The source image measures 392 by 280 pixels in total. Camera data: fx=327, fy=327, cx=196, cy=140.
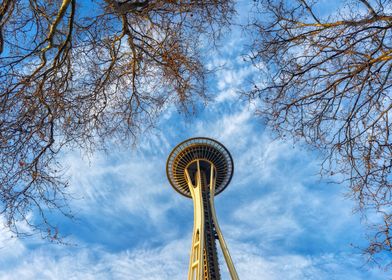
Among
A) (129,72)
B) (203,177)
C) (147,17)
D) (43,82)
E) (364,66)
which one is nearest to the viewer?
(364,66)

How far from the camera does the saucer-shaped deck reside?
5603cm

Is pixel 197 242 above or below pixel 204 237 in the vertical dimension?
below

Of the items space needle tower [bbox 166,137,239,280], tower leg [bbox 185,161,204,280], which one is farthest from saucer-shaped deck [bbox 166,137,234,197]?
tower leg [bbox 185,161,204,280]

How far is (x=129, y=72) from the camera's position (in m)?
6.43

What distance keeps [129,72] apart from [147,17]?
1099 millimetres

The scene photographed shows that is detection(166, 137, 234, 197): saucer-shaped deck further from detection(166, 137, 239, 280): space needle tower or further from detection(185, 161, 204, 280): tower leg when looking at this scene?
detection(185, 161, 204, 280): tower leg

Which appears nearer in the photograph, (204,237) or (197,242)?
(197,242)

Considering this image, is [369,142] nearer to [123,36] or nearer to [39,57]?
[123,36]

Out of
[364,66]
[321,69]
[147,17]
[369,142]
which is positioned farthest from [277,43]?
[147,17]

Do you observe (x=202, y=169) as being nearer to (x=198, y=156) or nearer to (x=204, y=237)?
(x=198, y=156)

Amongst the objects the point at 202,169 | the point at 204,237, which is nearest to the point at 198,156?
the point at 202,169

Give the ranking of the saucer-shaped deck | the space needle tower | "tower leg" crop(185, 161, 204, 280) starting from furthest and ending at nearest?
the saucer-shaped deck, the space needle tower, "tower leg" crop(185, 161, 204, 280)

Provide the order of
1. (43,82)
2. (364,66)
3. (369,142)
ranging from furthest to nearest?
(43,82)
(369,142)
(364,66)

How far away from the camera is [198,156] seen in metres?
56.5
